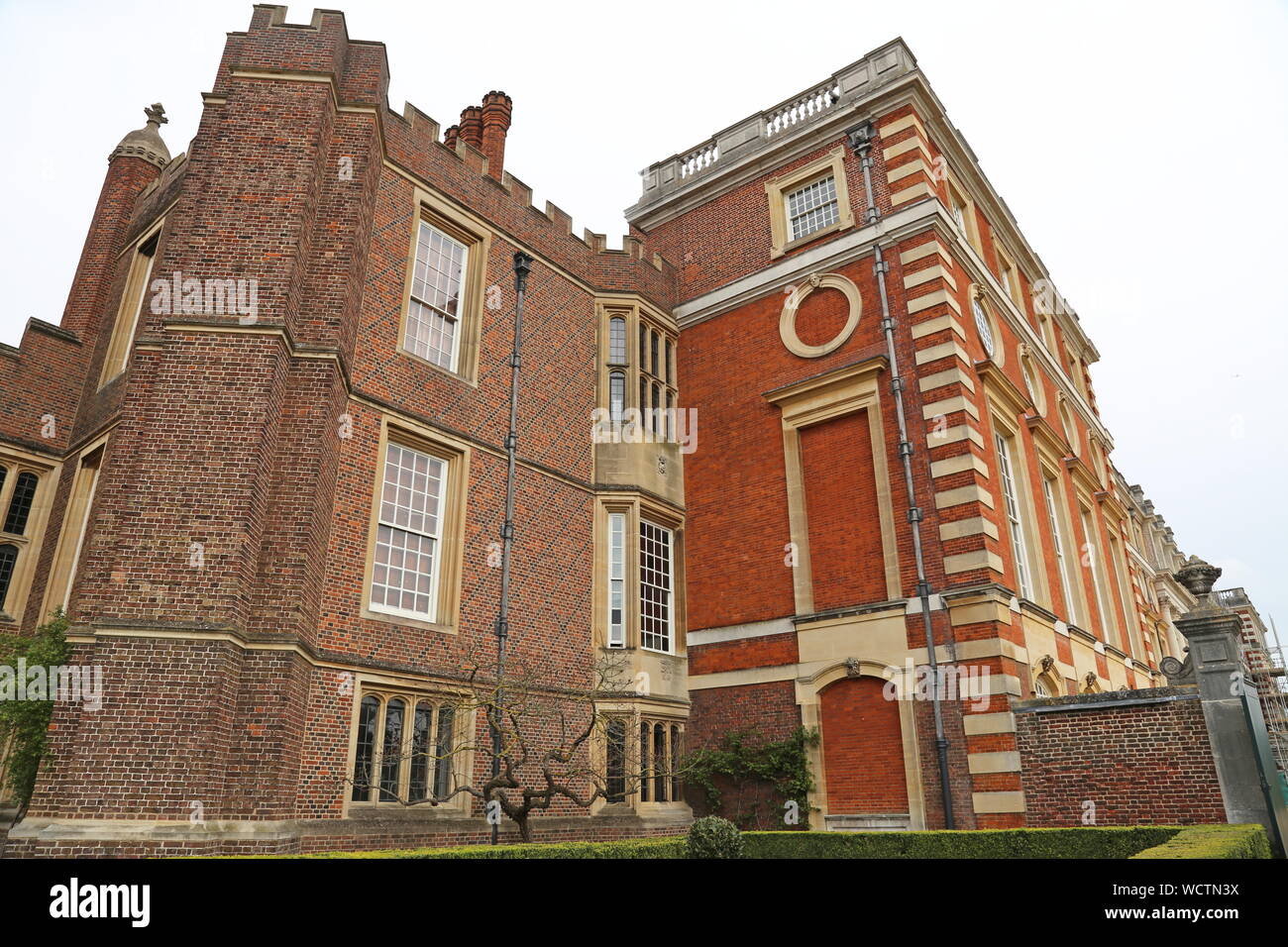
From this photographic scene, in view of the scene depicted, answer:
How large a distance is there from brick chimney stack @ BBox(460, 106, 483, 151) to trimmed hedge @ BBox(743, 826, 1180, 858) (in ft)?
52.5

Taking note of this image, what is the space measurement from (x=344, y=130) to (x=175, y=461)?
252 inches

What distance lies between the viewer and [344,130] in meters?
13.2

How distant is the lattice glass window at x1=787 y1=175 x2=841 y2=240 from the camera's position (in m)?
18.5

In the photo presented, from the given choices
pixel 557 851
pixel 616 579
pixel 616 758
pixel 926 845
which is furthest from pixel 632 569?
pixel 926 845

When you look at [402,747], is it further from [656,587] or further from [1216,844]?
[1216,844]

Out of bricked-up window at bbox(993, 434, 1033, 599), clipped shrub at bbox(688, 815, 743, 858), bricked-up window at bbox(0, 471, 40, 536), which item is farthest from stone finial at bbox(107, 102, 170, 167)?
bricked-up window at bbox(993, 434, 1033, 599)

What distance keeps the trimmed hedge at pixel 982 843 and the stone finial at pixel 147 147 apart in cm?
1836

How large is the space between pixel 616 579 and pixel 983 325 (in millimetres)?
10072

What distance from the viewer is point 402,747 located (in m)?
11.8

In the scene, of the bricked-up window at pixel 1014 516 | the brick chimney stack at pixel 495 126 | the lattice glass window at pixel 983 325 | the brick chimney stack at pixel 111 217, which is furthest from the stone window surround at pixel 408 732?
the lattice glass window at pixel 983 325

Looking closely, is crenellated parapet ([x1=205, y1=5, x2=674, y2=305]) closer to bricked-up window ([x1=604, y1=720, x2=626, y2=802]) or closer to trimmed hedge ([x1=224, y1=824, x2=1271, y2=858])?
bricked-up window ([x1=604, y1=720, x2=626, y2=802])

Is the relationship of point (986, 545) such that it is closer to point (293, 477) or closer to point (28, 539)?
point (293, 477)

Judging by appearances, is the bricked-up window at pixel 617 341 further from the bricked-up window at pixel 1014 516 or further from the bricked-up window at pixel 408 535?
the bricked-up window at pixel 1014 516
